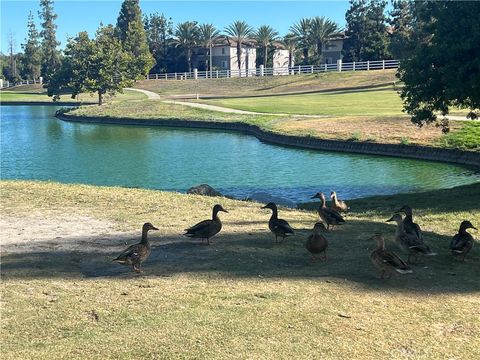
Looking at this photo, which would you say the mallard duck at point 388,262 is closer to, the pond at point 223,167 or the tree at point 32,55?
the pond at point 223,167

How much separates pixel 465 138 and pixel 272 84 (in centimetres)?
5328

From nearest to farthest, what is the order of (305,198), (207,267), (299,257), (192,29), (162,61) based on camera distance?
1. (207,267)
2. (299,257)
3. (305,198)
4. (192,29)
5. (162,61)

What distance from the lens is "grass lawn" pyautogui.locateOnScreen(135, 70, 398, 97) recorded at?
7244cm

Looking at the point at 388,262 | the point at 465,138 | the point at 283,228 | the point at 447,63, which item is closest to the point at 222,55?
the point at 465,138

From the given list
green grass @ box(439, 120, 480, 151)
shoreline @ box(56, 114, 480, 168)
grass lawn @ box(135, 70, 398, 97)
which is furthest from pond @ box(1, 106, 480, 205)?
grass lawn @ box(135, 70, 398, 97)

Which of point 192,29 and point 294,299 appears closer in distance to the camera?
point 294,299

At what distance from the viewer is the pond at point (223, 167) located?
73.9 feet

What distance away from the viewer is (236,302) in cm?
664

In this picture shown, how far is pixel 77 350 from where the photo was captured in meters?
5.34

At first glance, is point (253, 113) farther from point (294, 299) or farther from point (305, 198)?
point (294, 299)

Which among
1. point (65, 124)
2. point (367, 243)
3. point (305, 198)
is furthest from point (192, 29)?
point (367, 243)

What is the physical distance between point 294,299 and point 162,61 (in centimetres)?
11058

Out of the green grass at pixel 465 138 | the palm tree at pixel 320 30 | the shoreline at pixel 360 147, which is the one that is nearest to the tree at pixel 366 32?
the palm tree at pixel 320 30

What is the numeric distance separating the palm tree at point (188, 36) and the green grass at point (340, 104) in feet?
158
